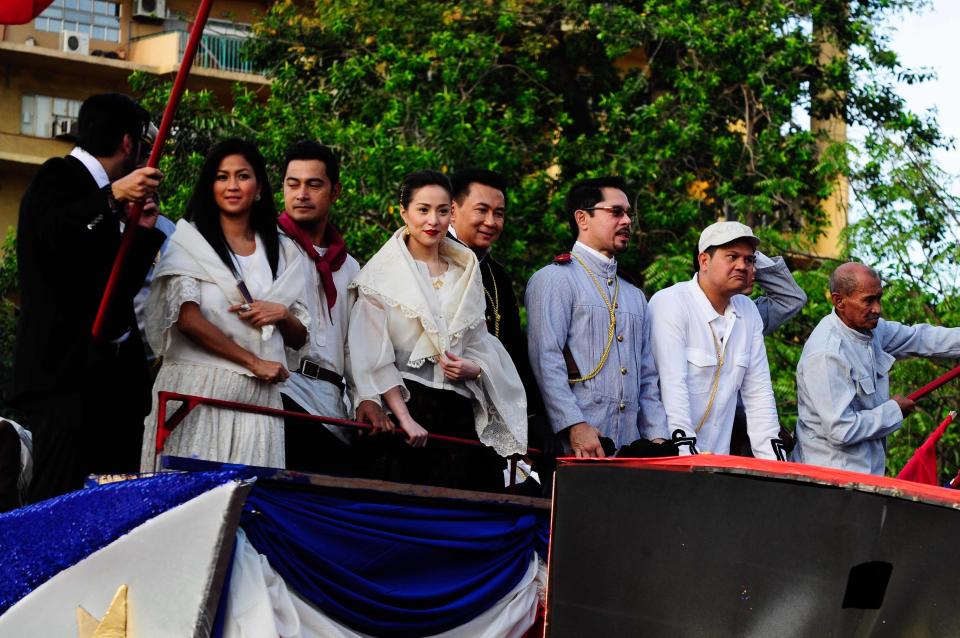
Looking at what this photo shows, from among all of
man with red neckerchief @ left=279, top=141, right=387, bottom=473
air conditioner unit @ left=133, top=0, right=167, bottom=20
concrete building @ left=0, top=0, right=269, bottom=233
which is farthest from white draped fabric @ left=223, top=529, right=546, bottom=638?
air conditioner unit @ left=133, top=0, right=167, bottom=20

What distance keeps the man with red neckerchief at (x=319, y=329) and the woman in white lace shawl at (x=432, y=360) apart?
0.40 feet

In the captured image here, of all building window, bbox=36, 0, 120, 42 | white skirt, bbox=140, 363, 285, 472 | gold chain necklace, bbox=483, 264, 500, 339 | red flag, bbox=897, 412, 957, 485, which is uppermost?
building window, bbox=36, 0, 120, 42

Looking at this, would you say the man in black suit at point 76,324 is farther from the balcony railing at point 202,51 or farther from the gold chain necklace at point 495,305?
the balcony railing at point 202,51

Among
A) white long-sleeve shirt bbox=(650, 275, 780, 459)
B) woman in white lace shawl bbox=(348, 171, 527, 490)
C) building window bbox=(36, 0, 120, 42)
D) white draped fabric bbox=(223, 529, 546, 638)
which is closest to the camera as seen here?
white draped fabric bbox=(223, 529, 546, 638)

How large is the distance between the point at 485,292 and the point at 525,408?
0.69 metres

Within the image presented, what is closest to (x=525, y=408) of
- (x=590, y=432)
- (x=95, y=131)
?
(x=590, y=432)

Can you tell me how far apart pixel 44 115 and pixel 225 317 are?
23241 mm

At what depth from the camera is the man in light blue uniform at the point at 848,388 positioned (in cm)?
676

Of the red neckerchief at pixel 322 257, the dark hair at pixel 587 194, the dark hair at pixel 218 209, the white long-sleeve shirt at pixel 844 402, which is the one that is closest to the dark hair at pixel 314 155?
the red neckerchief at pixel 322 257

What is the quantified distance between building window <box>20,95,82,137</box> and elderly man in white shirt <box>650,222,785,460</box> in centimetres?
2219

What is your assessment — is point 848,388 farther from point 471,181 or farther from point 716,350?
point 471,181

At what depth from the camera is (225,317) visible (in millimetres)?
5480

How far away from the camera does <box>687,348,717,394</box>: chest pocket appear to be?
6711mm

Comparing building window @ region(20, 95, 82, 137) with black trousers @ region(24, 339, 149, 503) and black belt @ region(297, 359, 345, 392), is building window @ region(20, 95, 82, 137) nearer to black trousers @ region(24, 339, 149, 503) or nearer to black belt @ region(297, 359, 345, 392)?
black belt @ region(297, 359, 345, 392)
